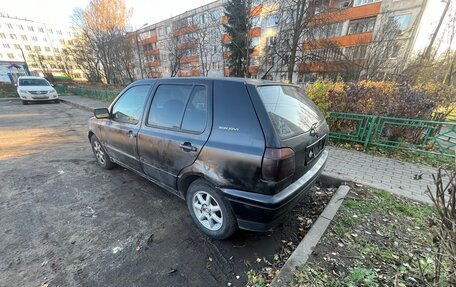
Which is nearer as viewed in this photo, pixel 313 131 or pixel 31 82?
pixel 313 131

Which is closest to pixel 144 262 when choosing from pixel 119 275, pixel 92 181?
pixel 119 275

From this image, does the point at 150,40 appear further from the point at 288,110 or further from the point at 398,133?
the point at 288,110

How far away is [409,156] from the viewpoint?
14.5 ft

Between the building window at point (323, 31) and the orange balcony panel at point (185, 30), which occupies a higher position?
the orange balcony panel at point (185, 30)

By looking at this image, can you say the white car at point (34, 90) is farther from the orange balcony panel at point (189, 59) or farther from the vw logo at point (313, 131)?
the orange balcony panel at point (189, 59)

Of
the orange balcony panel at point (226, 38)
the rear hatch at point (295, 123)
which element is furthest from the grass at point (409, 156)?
the orange balcony panel at point (226, 38)

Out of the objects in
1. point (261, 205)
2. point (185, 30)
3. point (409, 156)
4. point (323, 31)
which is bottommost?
point (409, 156)

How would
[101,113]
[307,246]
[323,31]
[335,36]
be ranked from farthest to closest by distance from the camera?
[335,36] → [323,31] → [101,113] → [307,246]

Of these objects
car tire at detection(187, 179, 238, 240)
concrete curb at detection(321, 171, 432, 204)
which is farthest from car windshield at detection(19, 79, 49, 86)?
concrete curb at detection(321, 171, 432, 204)

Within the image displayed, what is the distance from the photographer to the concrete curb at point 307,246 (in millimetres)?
1574

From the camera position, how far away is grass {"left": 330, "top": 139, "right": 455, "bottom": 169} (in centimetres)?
→ 408

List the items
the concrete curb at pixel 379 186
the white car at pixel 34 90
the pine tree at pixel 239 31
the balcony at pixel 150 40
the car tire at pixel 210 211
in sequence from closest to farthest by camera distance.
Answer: the car tire at pixel 210 211 < the concrete curb at pixel 379 186 < the white car at pixel 34 90 < the pine tree at pixel 239 31 < the balcony at pixel 150 40

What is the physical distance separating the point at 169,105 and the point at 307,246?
2.25 metres

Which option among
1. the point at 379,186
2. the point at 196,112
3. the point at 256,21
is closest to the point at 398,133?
the point at 379,186
